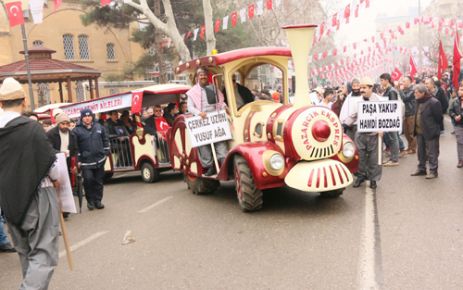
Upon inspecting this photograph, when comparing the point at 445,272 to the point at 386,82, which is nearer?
the point at 445,272

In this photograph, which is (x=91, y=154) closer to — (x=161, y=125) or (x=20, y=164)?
(x=161, y=125)

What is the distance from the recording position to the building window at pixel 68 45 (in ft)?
117

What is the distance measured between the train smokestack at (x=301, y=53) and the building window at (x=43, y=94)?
26.9m

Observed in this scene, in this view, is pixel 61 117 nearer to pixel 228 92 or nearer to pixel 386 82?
pixel 228 92

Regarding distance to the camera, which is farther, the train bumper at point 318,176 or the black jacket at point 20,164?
the train bumper at point 318,176

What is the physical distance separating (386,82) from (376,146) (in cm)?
250

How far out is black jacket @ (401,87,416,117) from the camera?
1139 centimetres

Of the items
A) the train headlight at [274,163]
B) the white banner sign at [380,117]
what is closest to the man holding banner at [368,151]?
the white banner sign at [380,117]

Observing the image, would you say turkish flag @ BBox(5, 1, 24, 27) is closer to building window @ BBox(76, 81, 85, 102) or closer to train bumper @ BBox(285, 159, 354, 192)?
train bumper @ BBox(285, 159, 354, 192)

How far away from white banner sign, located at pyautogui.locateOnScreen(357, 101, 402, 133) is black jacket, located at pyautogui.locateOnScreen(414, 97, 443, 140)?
83 centimetres

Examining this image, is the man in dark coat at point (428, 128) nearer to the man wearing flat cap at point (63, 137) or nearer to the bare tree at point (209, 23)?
the man wearing flat cap at point (63, 137)

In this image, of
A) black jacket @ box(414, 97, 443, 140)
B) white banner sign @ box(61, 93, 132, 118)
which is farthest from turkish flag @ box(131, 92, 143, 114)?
black jacket @ box(414, 97, 443, 140)

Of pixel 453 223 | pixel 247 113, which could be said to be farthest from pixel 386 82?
pixel 453 223

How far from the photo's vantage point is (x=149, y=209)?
796 cm
